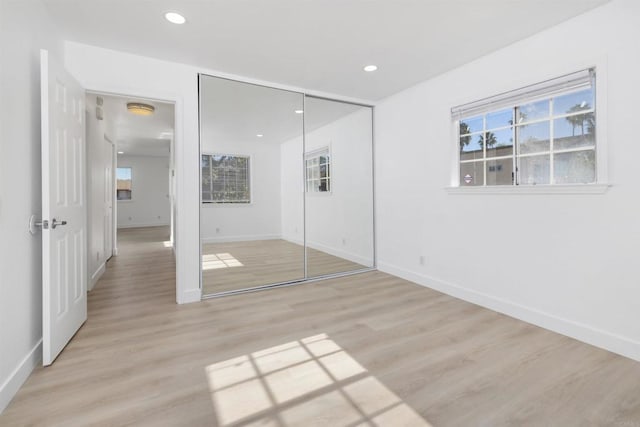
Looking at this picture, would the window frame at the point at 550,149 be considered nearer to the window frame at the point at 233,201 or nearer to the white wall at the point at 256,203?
the white wall at the point at 256,203

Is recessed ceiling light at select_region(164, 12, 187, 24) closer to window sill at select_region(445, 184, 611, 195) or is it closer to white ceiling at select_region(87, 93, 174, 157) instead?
white ceiling at select_region(87, 93, 174, 157)

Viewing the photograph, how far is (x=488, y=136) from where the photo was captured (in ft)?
10.3

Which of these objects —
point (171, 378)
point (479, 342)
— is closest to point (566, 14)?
point (479, 342)

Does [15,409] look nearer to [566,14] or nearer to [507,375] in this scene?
[507,375]

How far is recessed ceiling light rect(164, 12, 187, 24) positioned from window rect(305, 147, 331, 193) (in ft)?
8.16

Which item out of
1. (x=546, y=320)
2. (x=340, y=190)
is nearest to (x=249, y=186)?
(x=340, y=190)

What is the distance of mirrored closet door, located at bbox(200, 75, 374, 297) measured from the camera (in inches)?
143

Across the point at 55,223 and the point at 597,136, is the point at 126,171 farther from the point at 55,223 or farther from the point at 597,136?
the point at 597,136

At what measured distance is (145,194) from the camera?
36.2ft

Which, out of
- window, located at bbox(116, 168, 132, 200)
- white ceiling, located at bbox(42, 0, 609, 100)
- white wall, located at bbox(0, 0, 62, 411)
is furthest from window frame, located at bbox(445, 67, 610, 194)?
window, located at bbox(116, 168, 132, 200)

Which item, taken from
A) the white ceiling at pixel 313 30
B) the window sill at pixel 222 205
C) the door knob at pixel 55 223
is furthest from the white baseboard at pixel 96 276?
the white ceiling at pixel 313 30

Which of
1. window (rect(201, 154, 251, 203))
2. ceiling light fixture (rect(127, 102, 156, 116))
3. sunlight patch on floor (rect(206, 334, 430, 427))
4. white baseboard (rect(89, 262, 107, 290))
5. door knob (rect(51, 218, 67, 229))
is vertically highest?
ceiling light fixture (rect(127, 102, 156, 116))

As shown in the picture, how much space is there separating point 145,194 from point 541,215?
1172cm

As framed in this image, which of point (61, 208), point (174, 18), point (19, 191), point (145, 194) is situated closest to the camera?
point (19, 191)
